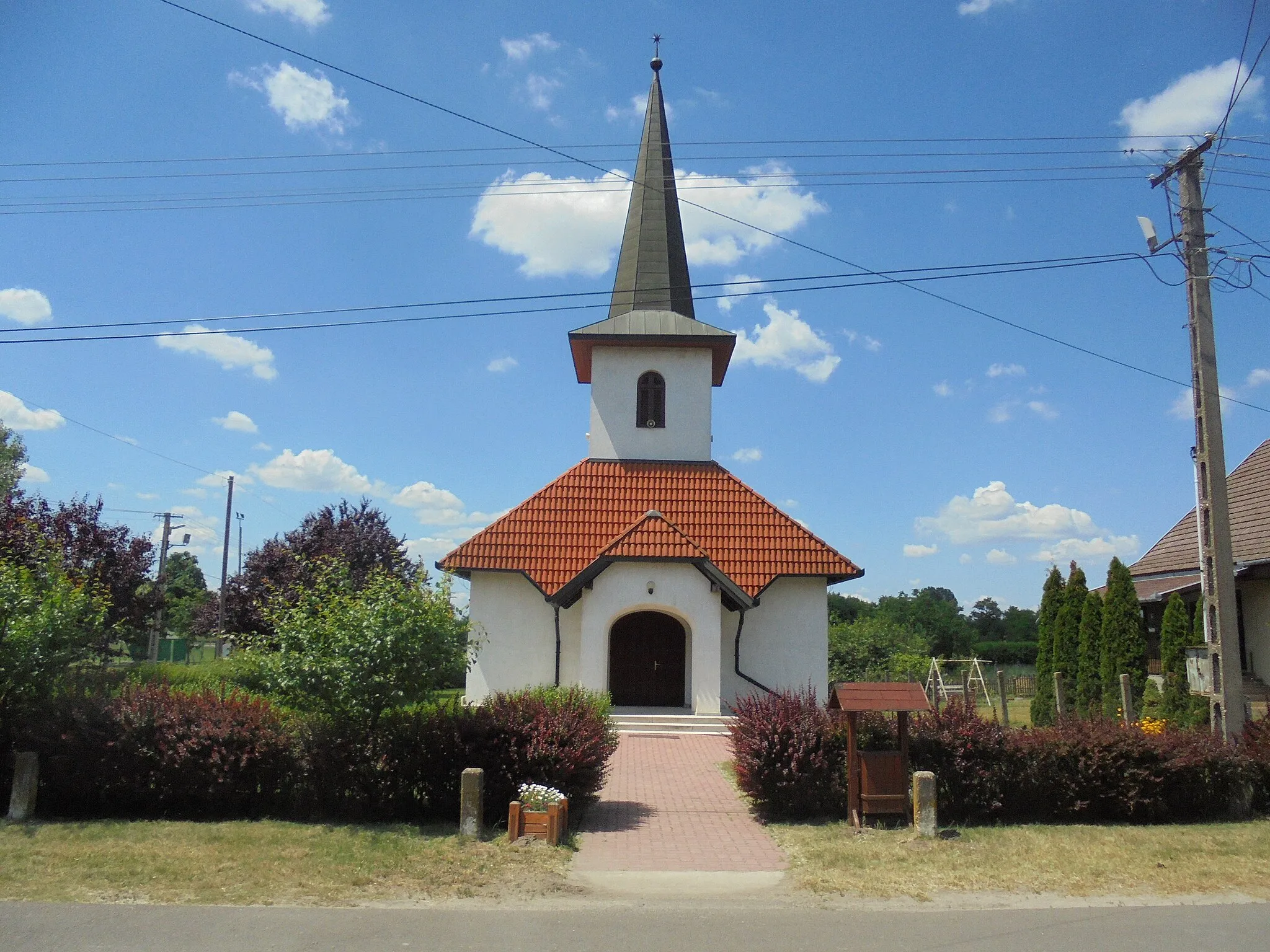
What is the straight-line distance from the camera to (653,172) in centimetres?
2644

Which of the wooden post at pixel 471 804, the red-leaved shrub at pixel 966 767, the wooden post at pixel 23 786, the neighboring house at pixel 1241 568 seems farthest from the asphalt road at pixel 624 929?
the neighboring house at pixel 1241 568

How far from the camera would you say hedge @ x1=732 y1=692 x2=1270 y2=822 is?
10.7m

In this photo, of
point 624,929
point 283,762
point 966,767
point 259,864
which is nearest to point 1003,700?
point 966,767

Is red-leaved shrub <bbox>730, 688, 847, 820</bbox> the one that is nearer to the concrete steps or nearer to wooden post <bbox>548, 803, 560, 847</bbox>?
wooden post <bbox>548, 803, 560, 847</bbox>

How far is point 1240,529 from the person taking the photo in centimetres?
2103

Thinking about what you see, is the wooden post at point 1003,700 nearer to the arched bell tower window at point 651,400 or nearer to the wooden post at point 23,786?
the arched bell tower window at point 651,400

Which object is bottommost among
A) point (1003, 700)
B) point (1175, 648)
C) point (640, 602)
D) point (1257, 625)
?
point (1003, 700)

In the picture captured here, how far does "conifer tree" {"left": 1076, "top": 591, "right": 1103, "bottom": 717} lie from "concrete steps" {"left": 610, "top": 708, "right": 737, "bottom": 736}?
28.0 feet

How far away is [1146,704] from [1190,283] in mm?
10457

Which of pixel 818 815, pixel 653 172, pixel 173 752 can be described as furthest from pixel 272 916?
pixel 653 172

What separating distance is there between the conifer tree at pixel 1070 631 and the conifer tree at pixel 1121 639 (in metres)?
1.61

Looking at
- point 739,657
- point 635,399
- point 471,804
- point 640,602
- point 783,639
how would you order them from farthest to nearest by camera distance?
1. point 635,399
2. point 783,639
3. point 739,657
4. point 640,602
5. point 471,804

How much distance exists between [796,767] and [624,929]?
415 cm

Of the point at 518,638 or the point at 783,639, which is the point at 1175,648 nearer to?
the point at 783,639
